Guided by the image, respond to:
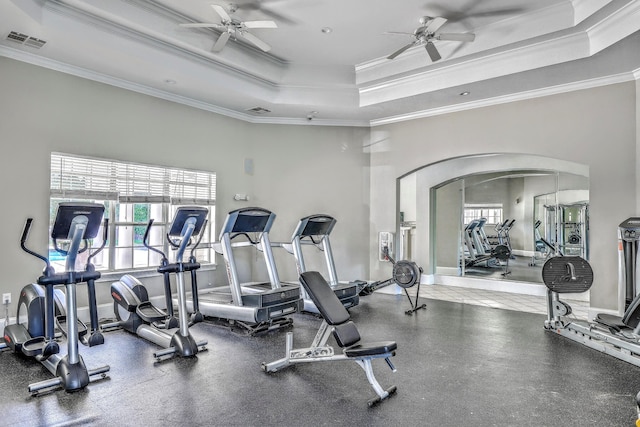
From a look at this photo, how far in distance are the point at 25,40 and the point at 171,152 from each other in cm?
225

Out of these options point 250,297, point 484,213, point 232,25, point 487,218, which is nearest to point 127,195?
point 250,297

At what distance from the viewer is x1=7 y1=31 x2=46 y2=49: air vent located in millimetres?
4172

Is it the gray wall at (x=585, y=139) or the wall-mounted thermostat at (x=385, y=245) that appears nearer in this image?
the gray wall at (x=585, y=139)

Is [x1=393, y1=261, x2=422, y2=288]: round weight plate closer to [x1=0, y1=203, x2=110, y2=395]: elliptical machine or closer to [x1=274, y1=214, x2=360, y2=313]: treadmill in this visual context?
[x1=274, y1=214, x2=360, y2=313]: treadmill

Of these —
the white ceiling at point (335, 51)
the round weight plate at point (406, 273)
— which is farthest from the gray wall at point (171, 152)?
the round weight plate at point (406, 273)

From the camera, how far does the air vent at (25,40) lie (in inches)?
164

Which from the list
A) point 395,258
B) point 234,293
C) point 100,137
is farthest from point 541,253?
point 100,137

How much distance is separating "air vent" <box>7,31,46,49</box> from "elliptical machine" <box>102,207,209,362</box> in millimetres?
2412

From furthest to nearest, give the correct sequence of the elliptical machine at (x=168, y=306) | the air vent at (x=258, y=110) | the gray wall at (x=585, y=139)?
the air vent at (x=258, y=110), the gray wall at (x=585, y=139), the elliptical machine at (x=168, y=306)

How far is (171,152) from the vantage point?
20.1 feet

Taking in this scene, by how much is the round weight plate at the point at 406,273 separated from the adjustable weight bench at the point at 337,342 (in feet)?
9.28

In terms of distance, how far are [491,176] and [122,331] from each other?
717cm

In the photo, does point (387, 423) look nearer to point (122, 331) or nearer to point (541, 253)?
point (122, 331)

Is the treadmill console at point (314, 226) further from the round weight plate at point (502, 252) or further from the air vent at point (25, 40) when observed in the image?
the round weight plate at point (502, 252)
